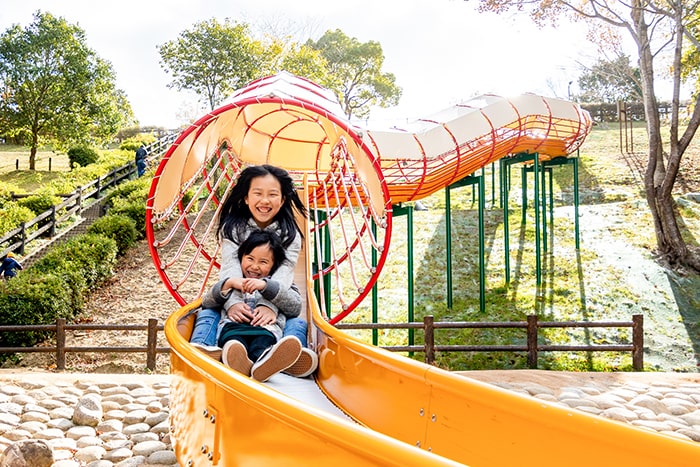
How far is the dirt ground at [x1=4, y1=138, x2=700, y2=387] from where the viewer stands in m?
7.99

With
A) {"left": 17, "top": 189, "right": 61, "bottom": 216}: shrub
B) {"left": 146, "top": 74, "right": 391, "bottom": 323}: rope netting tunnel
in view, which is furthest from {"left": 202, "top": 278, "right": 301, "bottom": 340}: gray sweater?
{"left": 17, "top": 189, "right": 61, "bottom": 216}: shrub

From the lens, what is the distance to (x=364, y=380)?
2.90 meters

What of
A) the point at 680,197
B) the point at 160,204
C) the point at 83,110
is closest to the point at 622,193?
the point at 680,197

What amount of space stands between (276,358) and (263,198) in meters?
1.34

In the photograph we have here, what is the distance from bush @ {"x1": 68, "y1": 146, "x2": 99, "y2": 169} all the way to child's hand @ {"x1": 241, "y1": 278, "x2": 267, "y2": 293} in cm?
2249

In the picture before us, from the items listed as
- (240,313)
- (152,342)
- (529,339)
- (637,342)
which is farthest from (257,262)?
(637,342)

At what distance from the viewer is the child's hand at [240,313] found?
3.32m

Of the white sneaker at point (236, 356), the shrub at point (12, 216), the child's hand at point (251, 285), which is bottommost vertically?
the white sneaker at point (236, 356)

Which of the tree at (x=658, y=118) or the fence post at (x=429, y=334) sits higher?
the tree at (x=658, y=118)

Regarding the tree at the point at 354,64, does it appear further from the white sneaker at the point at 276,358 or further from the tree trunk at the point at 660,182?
the white sneaker at the point at 276,358

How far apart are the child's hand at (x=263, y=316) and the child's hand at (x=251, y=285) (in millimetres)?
103

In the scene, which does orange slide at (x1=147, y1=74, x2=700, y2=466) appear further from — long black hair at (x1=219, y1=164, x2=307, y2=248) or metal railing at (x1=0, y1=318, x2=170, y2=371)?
metal railing at (x1=0, y1=318, x2=170, y2=371)

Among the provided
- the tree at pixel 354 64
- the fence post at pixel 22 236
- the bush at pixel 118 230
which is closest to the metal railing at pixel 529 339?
the bush at pixel 118 230

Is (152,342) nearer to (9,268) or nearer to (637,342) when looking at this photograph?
(9,268)
